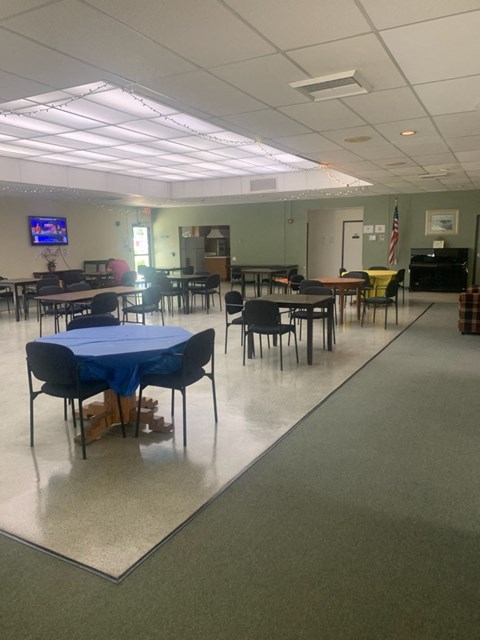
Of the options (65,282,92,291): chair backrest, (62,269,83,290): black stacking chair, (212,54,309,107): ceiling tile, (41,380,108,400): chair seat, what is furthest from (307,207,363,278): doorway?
(41,380,108,400): chair seat

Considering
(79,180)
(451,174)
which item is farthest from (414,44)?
(79,180)

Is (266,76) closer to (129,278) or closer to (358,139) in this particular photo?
(358,139)

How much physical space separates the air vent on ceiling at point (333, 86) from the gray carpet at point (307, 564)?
285 cm

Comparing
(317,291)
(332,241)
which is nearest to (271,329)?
(317,291)

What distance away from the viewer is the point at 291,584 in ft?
6.70

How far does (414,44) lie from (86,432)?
362 cm

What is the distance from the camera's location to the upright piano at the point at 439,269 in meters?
12.5

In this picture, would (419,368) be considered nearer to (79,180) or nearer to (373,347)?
(373,347)

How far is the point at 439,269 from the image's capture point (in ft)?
41.7

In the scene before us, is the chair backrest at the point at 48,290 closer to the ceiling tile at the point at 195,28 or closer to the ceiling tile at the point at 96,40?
the ceiling tile at the point at 96,40

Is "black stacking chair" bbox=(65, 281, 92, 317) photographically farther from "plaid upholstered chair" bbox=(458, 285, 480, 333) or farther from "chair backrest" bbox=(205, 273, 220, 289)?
"plaid upholstered chair" bbox=(458, 285, 480, 333)

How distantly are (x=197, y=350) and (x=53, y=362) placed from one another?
0.99 metres

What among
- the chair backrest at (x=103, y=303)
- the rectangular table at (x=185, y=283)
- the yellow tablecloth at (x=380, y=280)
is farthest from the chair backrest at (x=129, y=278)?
the yellow tablecloth at (x=380, y=280)

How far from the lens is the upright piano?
12508mm
